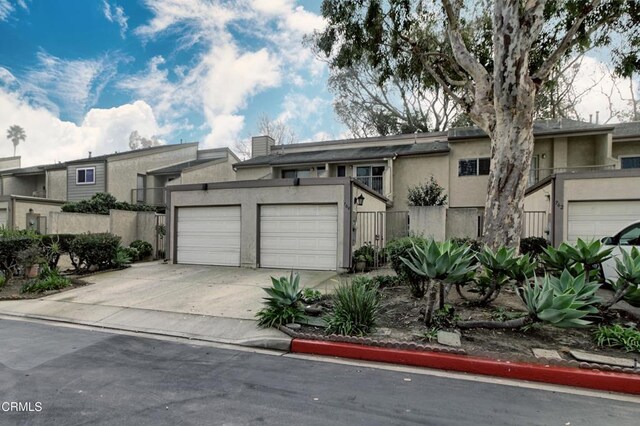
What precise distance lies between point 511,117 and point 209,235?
1044cm

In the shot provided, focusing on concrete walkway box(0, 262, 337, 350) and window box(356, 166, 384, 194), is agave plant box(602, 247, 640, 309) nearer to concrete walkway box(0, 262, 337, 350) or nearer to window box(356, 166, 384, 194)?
concrete walkway box(0, 262, 337, 350)

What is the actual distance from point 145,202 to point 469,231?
21.4 m

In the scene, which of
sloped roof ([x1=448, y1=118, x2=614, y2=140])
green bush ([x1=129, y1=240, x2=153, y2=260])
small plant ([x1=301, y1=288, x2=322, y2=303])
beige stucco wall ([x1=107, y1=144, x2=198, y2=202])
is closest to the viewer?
small plant ([x1=301, y1=288, x2=322, y2=303])

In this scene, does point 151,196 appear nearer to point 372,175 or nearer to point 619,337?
point 372,175

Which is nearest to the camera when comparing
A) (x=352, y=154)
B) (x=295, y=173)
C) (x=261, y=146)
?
(x=352, y=154)

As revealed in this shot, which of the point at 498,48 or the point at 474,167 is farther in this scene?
the point at 474,167

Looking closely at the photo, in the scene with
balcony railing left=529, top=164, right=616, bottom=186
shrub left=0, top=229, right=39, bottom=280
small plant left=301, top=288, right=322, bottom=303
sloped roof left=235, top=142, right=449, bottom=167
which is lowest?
small plant left=301, top=288, right=322, bottom=303

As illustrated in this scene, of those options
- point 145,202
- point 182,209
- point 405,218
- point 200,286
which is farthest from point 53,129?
point 405,218

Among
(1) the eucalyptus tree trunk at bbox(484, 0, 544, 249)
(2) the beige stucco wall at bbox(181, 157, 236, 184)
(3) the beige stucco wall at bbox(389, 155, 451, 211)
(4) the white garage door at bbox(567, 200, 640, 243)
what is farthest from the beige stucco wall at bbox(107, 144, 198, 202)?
(4) the white garage door at bbox(567, 200, 640, 243)

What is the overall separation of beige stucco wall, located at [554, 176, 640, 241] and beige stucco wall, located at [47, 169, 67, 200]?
94.3 feet

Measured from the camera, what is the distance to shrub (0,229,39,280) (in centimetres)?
1036

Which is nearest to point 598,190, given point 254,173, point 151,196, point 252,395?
point 252,395

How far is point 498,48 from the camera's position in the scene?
335 inches

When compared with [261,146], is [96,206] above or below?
below
